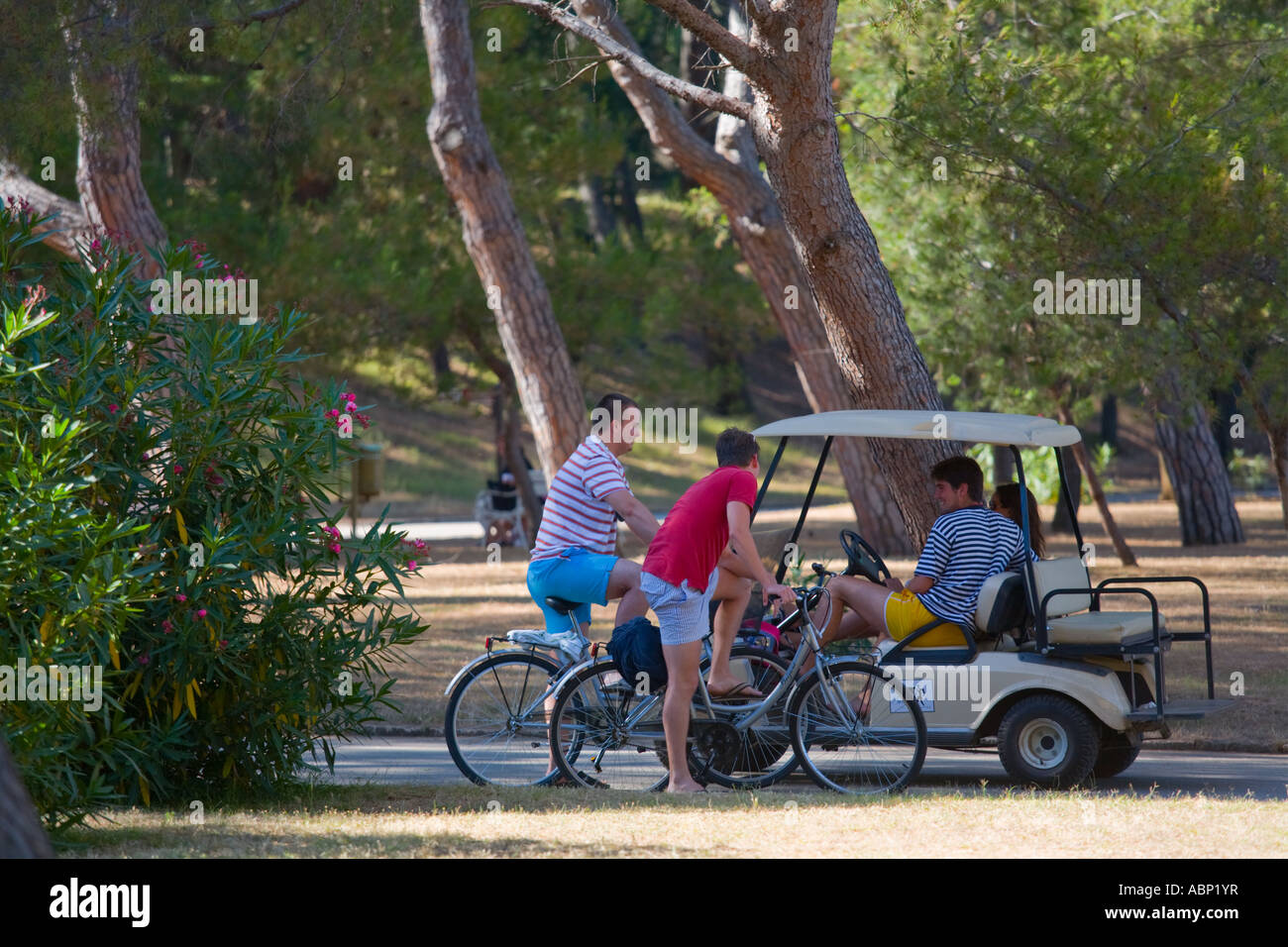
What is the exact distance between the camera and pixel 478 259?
58.0 feet

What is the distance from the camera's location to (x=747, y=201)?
53.7 feet

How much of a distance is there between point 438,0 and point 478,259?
2.91 meters

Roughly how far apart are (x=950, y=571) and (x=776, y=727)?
1.21 m

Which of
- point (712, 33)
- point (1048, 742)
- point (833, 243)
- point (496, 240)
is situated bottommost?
point (1048, 742)

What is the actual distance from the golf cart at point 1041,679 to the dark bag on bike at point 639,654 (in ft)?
2.65

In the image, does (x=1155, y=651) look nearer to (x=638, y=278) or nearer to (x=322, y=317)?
(x=322, y=317)

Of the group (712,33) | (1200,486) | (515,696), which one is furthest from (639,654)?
(1200,486)

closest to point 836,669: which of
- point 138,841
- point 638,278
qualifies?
point 138,841

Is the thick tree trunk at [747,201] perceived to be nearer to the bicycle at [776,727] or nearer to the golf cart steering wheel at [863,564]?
the golf cart steering wheel at [863,564]

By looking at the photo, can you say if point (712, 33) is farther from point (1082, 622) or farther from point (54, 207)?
point (54, 207)

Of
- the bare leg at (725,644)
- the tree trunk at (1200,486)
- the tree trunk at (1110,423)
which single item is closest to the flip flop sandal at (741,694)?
the bare leg at (725,644)

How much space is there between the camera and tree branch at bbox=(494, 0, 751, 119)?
10180 millimetres

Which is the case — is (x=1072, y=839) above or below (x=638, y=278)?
below

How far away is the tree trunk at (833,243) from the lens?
953cm
